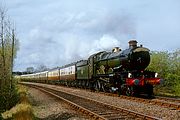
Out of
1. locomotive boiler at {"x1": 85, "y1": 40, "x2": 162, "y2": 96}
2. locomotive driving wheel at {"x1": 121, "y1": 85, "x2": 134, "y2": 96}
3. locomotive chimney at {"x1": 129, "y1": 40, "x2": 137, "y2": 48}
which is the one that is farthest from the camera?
locomotive chimney at {"x1": 129, "y1": 40, "x2": 137, "y2": 48}

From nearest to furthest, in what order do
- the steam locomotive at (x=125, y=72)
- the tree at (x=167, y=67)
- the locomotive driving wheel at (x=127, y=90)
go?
the steam locomotive at (x=125, y=72) → the locomotive driving wheel at (x=127, y=90) → the tree at (x=167, y=67)

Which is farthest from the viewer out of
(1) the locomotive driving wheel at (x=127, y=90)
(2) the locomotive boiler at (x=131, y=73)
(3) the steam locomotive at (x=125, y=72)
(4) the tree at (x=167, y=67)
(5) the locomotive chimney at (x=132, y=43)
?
(4) the tree at (x=167, y=67)

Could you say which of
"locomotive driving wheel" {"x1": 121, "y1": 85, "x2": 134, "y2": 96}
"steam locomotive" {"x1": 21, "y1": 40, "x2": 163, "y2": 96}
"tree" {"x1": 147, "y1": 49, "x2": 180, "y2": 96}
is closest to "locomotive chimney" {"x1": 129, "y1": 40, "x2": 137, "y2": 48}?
"steam locomotive" {"x1": 21, "y1": 40, "x2": 163, "y2": 96}

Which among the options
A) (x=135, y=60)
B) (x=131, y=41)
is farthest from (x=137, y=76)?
(x=131, y=41)

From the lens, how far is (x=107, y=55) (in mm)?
27969

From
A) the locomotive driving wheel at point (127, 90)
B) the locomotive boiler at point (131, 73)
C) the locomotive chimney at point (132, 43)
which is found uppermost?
the locomotive chimney at point (132, 43)

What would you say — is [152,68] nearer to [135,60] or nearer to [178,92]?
[178,92]

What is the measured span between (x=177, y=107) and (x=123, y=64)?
8576mm

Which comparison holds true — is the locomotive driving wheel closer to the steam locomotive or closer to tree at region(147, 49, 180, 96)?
the steam locomotive

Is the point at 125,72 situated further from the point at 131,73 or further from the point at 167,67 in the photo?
the point at 167,67

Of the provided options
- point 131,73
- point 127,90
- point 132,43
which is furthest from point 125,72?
point 132,43

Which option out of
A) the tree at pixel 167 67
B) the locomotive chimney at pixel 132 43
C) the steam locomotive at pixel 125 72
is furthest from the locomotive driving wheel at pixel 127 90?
the tree at pixel 167 67

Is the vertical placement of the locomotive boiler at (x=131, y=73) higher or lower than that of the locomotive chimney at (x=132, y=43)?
lower

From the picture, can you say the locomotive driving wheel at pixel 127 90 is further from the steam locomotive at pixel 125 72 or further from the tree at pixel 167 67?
the tree at pixel 167 67
